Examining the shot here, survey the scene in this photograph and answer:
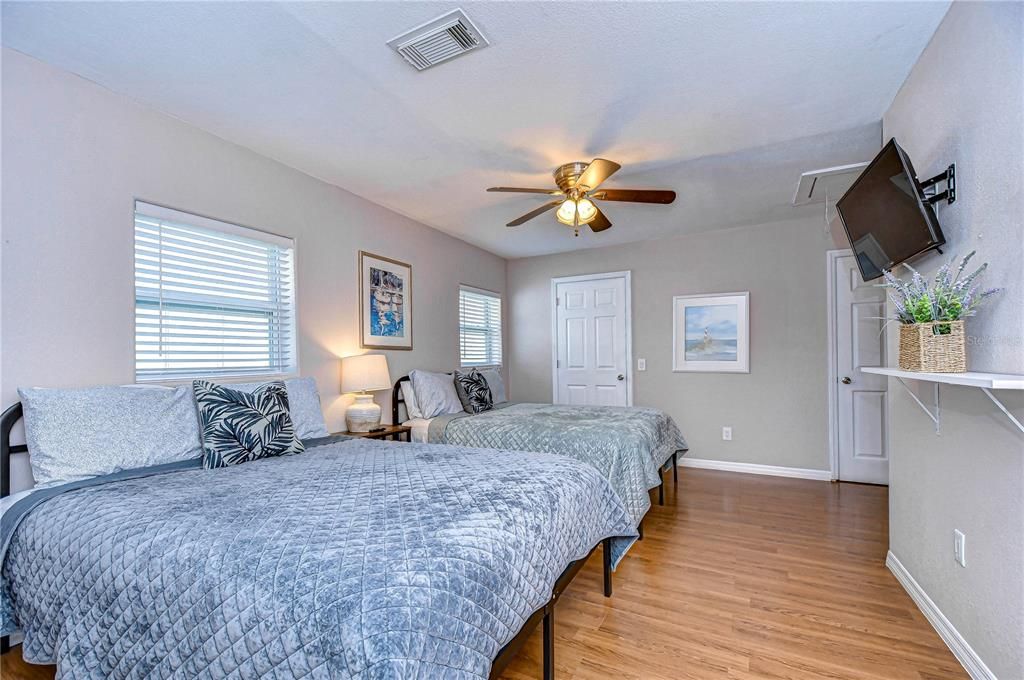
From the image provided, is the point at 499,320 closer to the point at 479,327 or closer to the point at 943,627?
the point at 479,327

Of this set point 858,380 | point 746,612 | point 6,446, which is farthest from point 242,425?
point 858,380

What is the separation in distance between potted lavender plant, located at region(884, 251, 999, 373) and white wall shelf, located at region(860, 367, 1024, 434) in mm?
64

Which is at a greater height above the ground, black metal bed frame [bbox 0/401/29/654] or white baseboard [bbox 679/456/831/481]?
black metal bed frame [bbox 0/401/29/654]

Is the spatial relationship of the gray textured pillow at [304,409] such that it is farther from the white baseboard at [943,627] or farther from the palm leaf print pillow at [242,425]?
the white baseboard at [943,627]

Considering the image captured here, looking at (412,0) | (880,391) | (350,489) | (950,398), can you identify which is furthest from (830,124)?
(350,489)

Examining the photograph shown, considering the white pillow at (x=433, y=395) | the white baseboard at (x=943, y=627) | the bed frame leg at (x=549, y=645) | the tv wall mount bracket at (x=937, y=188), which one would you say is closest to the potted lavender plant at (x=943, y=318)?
the tv wall mount bracket at (x=937, y=188)

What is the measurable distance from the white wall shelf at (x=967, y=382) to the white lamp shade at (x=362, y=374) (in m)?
2.86

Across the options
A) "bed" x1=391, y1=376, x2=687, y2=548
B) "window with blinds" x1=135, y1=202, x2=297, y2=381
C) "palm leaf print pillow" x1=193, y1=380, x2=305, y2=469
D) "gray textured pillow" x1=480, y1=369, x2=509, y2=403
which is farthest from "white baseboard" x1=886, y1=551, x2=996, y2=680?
"window with blinds" x1=135, y1=202, x2=297, y2=381

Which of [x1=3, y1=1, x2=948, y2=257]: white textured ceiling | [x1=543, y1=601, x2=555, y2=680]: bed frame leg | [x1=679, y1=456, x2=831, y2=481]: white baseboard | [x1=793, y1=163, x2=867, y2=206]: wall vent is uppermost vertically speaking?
[x1=3, y1=1, x2=948, y2=257]: white textured ceiling

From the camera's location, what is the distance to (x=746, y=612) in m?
2.08

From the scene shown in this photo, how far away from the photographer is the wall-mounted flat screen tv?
68.4 inches

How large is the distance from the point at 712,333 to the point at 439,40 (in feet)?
12.8

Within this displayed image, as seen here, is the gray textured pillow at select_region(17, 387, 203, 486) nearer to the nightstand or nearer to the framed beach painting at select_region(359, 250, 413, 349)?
the nightstand

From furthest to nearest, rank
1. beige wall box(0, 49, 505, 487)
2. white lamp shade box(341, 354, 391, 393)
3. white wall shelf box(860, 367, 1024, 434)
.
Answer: white lamp shade box(341, 354, 391, 393)
beige wall box(0, 49, 505, 487)
white wall shelf box(860, 367, 1024, 434)
